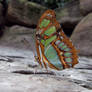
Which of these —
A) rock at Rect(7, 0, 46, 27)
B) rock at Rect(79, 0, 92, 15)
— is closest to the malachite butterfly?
rock at Rect(79, 0, 92, 15)

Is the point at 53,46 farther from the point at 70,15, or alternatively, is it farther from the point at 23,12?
the point at 23,12

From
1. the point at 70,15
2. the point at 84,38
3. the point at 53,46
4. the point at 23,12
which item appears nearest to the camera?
the point at 53,46

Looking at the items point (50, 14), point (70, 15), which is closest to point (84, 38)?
point (70, 15)

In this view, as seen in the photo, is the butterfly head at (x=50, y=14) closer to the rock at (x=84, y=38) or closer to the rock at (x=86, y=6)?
the rock at (x=84, y=38)

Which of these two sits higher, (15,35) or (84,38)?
(15,35)

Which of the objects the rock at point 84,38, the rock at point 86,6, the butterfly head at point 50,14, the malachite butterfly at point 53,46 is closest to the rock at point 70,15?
the rock at point 86,6

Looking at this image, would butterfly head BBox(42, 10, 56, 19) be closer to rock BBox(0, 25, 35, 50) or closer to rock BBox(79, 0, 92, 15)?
rock BBox(79, 0, 92, 15)

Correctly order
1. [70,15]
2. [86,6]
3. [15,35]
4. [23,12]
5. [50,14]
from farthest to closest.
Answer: [15,35] < [23,12] < [70,15] < [86,6] < [50,14]
